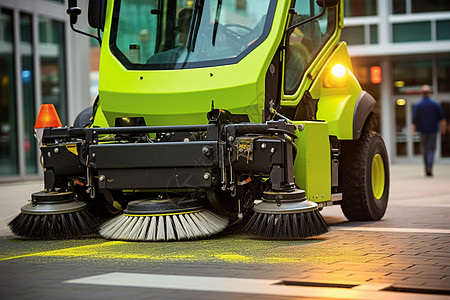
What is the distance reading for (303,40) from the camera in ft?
26.1

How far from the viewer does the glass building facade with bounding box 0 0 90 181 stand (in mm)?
19891

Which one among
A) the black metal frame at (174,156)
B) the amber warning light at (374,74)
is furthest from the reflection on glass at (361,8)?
the black metal frame at (174,156)

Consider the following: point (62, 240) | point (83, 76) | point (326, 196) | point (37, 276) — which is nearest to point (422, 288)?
point (37, 276)

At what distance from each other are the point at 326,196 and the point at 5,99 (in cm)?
1380

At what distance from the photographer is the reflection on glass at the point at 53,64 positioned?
2127cm

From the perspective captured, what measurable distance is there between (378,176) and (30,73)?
535 inches

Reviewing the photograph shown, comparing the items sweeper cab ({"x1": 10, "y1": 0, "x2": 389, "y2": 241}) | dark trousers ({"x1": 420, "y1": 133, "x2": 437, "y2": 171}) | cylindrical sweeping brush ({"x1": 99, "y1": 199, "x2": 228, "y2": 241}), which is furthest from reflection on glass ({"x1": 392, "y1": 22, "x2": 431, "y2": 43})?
cylindrical sweeping brush ({"x1": 99, "y1": 199, "x2": 228, "y2": 241})

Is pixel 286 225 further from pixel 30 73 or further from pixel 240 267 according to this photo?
pixel 30 73

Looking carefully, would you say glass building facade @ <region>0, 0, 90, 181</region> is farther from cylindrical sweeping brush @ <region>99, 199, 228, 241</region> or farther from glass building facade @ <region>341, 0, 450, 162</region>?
cylindrical sweeping brush @ <region>99, 199, 228, 241</region>

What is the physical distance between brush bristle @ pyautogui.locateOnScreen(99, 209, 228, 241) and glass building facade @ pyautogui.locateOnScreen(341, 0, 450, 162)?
21.3 metres

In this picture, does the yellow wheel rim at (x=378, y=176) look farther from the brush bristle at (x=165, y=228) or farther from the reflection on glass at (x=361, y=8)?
the reflection on glass at (x=361, y=8)

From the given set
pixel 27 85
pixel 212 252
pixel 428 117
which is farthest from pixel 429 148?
pixel 212 252

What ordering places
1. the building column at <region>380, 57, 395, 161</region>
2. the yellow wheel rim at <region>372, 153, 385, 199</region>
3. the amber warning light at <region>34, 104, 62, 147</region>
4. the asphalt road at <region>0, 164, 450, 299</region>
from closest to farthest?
the asphalt road at <region>0, 164, 450, 299</region> → the amber warning light at <region>34, 104, 62, 147</region> → the yellow wheel rim at <region>372, 153, 385, 199</region> → the building column at <region>380, 57, 395, 161</region>

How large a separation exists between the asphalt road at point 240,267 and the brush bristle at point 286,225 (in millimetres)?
89
